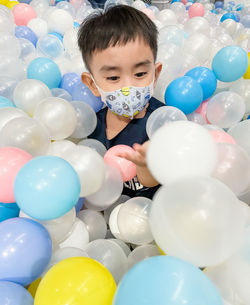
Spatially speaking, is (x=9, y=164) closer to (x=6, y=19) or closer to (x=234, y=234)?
(x=234, y=234)

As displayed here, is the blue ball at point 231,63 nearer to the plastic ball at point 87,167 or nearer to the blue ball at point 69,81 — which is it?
the blue ball at point 69,81

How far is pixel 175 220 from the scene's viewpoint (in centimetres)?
46

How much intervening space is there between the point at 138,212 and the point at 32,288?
0.37 metres

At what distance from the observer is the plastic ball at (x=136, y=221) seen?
84cm

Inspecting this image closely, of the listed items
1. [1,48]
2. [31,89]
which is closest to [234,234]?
[31,89]

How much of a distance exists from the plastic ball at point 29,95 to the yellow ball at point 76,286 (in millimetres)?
803

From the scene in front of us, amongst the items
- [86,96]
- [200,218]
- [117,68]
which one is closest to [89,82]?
[86,96]

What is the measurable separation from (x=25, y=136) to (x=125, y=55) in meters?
0.48

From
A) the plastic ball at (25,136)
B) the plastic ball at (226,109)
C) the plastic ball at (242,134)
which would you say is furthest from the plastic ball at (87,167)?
the plastic ball at (226,109)

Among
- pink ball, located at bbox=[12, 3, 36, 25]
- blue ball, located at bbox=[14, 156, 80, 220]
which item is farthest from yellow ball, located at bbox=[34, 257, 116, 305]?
pink ball, located at bbox=[12, 3, 36, 25]

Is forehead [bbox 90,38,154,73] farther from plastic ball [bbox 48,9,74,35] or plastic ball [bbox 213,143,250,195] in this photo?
plastic ball [bbox 48,9,74,35]

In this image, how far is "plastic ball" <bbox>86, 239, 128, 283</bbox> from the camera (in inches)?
30.8

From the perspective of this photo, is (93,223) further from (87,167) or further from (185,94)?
(185,94)

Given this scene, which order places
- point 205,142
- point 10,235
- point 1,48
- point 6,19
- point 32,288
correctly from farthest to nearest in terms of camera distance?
1. point 6,19
2. point 1,48
3. point 32,288
4. point 10,235
5. point 205,142
